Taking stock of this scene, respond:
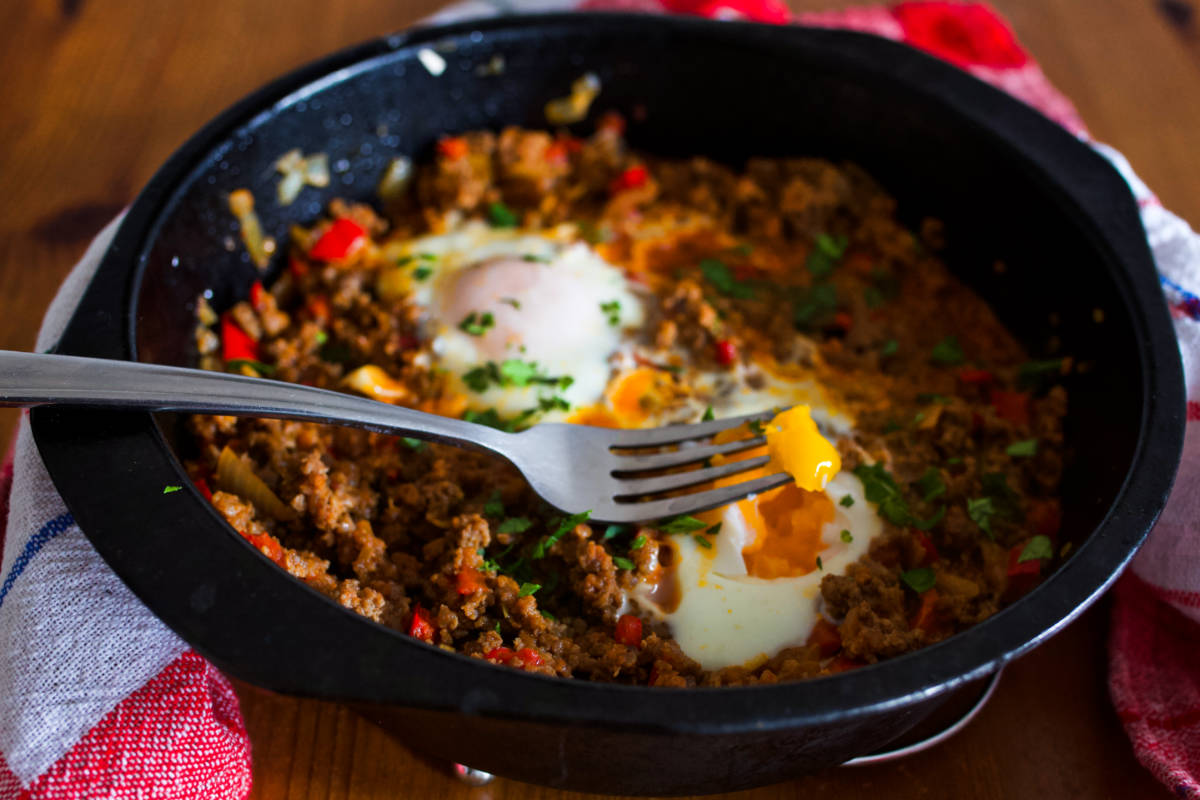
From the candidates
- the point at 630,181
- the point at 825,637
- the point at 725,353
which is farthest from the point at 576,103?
the point at 825,637

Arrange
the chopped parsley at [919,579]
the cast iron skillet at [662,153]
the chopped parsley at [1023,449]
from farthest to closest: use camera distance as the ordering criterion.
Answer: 1. the chopped parsley at [1023,449]
2. the chopped parsley at [919,579]
3. the cast iron skillet at [662,153]

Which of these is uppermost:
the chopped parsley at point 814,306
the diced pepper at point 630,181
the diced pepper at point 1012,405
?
the diced pepper at point 630,181

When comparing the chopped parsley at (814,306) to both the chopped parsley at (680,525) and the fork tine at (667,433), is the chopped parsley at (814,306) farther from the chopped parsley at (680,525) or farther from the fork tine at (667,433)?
the chopped parsley at (680,525)

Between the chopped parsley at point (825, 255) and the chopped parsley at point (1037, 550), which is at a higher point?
the chopped parsley at point (825, 255)

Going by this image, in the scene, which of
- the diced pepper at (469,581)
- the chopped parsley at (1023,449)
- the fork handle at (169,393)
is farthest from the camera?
the chopped parsley at (1023,449)

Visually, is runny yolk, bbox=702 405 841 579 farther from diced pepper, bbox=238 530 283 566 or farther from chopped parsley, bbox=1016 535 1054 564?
diced pepper, bbox=238 530 283 566

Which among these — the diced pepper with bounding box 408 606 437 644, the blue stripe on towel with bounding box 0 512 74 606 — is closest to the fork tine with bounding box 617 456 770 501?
the diced pepper with bounding box 408 606 437 644

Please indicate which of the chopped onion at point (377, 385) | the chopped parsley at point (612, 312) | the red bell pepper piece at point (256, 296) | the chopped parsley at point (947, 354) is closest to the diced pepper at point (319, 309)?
the red bell pepper piece at point (256, 296)
